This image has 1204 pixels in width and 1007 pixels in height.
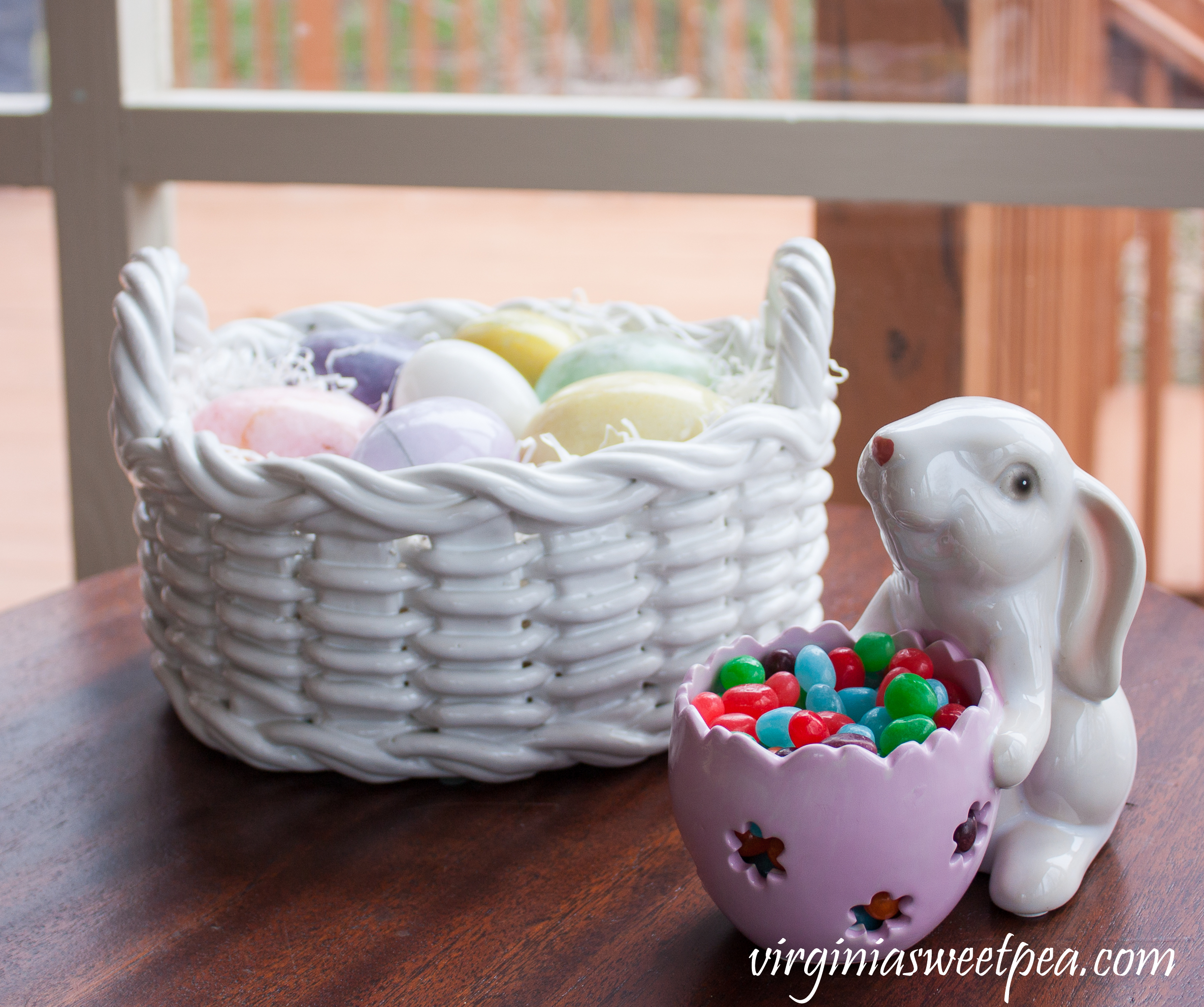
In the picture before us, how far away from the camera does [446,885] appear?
21.4 inches

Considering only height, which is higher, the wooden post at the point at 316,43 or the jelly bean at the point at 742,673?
the wooden post at the point at 316,43

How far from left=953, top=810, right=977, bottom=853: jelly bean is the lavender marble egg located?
1.73 ft

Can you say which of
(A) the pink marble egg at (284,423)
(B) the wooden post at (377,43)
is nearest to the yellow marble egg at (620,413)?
(A) the pink marble egg at (284,423)

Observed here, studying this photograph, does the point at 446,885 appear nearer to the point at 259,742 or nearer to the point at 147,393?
the point at 259,742

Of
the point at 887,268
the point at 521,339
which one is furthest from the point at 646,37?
the point at 521,339

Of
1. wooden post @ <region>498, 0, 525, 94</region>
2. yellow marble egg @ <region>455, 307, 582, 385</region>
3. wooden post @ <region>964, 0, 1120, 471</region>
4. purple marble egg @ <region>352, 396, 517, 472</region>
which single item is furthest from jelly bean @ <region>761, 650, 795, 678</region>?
wooden post @ <region>498, 0, 525, 94</region>

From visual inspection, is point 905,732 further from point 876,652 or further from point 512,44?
point 512,44

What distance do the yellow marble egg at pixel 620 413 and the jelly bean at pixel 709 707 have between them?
230 millimetres

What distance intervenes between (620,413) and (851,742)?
296mm

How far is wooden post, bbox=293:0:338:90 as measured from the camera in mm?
1414

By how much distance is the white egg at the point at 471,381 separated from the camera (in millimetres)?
774

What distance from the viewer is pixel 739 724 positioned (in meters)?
0.47

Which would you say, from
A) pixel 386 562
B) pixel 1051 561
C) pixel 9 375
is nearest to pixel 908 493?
pixel 1051 561

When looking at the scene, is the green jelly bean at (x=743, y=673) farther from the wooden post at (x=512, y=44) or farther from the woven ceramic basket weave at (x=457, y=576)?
the wooden post at (x=512, y=44)
